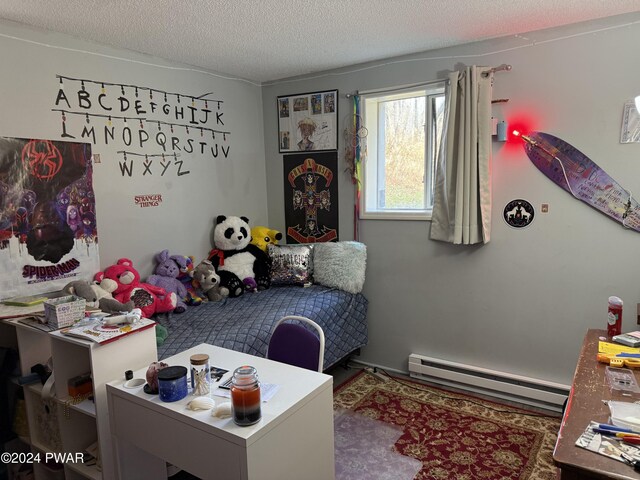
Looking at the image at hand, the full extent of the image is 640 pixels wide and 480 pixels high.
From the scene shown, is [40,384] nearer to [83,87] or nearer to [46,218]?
[46,218]

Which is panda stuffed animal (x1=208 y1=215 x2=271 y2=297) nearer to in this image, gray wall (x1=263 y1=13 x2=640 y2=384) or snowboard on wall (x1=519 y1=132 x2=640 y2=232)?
gray wall (x1=263 y1=13 x2=640 y2=384)

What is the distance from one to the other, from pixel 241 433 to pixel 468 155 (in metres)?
2.27

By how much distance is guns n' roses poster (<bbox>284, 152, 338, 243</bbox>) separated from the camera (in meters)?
3.57

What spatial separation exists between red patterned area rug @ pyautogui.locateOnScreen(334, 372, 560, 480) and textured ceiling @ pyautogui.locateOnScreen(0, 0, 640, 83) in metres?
2.37

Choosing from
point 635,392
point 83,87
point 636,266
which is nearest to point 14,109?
point 83,87

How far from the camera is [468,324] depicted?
3090 mm

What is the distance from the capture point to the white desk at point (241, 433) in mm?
1326

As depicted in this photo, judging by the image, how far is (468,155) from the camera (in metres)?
2.85

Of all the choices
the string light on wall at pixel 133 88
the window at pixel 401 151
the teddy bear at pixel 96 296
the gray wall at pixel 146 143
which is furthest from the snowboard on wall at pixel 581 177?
the teddy bear at pixel 96 296

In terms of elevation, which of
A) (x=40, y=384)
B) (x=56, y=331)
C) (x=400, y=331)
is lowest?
(x=400, y=331)

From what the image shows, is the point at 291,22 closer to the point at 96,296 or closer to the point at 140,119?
the point at 140,119

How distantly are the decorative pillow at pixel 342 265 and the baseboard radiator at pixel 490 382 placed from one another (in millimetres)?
729

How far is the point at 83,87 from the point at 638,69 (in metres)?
3.20

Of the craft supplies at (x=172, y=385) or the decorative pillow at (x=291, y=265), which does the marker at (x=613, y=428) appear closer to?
the craft supplies at (x=172, y=385)
